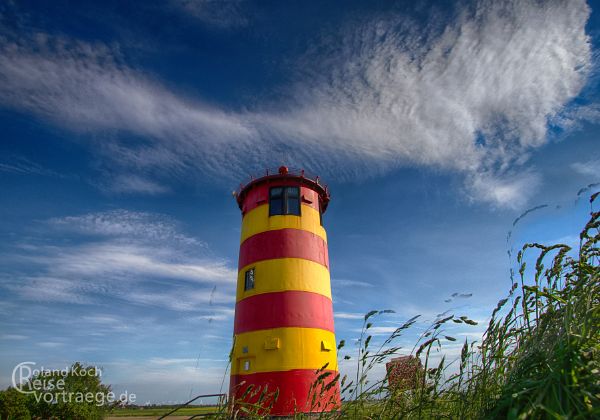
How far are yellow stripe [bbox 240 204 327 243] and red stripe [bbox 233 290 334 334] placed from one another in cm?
255

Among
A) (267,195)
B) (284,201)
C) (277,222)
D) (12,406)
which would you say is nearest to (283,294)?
(277,222)

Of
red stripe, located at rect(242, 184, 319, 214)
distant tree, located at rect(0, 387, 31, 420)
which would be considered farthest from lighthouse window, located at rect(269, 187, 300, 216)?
distant tree, located at rect(0, 387, 31, 420)

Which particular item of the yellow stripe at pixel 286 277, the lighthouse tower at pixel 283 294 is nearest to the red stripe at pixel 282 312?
the lighthouse tower at pixel 283 294

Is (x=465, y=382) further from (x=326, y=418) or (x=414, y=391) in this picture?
(x=326, y=418)

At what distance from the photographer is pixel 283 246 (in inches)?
481

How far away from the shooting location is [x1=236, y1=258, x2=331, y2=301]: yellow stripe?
11562 millimetres

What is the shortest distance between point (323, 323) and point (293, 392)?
2.44m

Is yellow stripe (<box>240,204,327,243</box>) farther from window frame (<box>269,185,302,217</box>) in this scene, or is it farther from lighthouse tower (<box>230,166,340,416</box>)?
window frame (<box>269,185,302,217</box>)

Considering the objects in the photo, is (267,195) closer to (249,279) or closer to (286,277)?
(249,279)

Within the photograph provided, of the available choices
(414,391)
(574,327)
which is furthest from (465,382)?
(574,327)

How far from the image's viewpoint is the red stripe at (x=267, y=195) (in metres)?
13.5

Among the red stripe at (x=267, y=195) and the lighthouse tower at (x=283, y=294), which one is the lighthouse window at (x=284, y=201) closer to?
the lighthouse tower at (x=283, y=294)

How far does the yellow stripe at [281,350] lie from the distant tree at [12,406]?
9.58 m

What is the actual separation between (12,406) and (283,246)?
13279 millimetres
